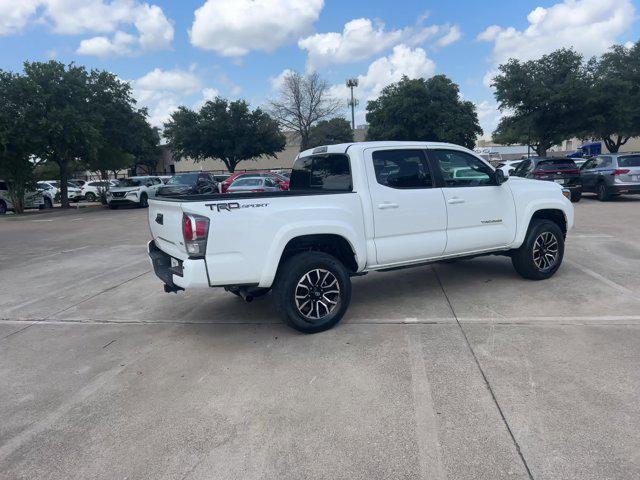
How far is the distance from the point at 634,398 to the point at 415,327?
204cm

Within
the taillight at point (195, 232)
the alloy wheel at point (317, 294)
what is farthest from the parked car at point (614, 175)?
the taillight at point (195, 232)

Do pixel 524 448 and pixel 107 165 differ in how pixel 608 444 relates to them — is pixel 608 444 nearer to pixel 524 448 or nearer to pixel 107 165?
pixel 524 448

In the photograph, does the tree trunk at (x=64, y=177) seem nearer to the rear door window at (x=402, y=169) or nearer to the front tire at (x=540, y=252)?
the rear door window at (x=402, y=169)

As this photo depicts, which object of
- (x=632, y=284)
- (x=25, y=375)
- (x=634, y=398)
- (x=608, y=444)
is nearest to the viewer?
(x=608, y=444)

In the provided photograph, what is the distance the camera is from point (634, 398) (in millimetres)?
3387

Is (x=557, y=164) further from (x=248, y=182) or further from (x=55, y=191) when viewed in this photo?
(x=55, y=191)

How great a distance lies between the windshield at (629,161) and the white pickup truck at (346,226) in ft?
42.1

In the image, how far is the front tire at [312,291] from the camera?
185 inches

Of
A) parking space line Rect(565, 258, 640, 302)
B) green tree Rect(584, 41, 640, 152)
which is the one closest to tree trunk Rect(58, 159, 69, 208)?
parking space line Rect(565, 258, 640, 302)

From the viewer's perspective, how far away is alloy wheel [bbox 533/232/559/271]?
254 inches

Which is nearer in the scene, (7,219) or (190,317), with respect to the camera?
(190,317)

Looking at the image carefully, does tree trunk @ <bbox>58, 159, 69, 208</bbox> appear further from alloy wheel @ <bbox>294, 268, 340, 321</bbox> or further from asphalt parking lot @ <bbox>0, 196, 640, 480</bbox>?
alloy wheel @ <bbox>294, 268, 340, 321</bbox>

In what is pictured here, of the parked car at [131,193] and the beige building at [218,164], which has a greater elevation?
the beige building at [218,164]

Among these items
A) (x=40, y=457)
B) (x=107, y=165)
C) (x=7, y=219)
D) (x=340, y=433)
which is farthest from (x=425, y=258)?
(x=107, y=165)
